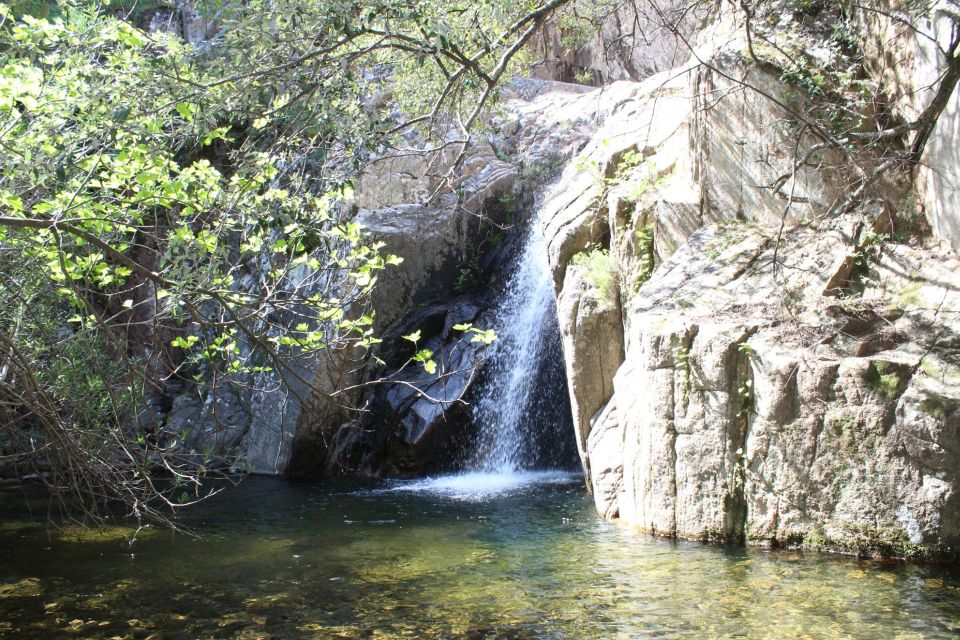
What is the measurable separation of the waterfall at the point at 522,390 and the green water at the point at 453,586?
3568 mm

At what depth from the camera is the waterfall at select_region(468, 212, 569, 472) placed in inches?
506

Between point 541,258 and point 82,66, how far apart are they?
9.13 meters

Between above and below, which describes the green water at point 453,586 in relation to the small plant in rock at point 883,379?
below

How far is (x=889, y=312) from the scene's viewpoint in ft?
23.3

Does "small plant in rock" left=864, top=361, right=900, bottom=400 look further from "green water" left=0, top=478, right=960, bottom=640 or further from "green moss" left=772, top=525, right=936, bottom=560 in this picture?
"green water" left=0, top=478, right=960, bottom=640

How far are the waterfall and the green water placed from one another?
3568mm

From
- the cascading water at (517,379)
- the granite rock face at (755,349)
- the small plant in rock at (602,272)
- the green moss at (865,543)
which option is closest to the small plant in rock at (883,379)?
the granite rock face at (755,349)

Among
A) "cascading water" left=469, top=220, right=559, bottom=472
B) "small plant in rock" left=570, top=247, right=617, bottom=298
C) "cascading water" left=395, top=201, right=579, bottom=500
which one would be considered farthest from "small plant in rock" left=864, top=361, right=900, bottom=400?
"cascading water" left=469, top=220, right=559, bottom=472

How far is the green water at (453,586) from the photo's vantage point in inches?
217

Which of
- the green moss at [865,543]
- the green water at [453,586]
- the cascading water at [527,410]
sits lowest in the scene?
the green water at [453,586]

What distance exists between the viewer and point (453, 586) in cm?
656

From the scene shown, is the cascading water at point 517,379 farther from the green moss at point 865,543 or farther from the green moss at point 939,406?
the green moss at point 939,406

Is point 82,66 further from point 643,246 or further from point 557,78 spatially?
point 557,78

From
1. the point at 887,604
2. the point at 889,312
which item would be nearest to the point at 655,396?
the point at 889,312
